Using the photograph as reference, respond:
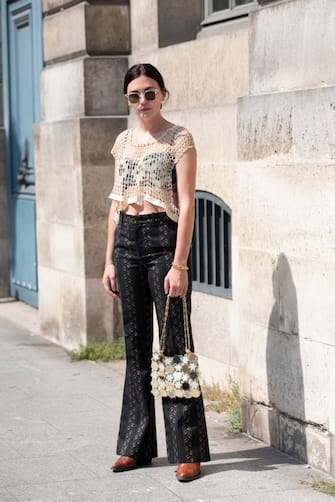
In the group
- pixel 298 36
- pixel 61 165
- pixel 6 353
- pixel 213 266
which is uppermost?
pixel 298 36

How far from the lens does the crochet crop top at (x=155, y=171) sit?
19.5 feet

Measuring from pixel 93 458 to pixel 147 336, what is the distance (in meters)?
0.77

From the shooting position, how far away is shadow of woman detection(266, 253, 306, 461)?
616cm

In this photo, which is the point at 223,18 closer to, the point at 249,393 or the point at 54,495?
the point at 249,393

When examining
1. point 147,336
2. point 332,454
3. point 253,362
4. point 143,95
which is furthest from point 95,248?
point 332,454

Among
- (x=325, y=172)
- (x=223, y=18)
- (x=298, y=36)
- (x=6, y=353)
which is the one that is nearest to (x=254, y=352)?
(x=325, y=172)

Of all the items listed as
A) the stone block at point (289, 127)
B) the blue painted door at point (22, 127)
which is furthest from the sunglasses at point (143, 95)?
the blue painted door at point (22, 127)

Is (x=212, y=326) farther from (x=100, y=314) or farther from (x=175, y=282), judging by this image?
(x=175, y=282)

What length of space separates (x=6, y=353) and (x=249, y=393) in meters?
3.58

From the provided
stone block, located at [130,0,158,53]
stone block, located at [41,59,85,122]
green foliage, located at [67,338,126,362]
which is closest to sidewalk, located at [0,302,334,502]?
green foliage, located at [67,338,126,362]

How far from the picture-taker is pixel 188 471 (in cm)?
594

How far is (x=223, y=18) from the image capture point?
8.31 meters

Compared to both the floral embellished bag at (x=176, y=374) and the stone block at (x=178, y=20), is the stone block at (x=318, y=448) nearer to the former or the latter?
the floral embellished bag at (x=176, y=374)

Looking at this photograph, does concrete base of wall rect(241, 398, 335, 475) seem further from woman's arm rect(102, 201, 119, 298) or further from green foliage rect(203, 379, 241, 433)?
woman's arm rect(102, 201, 119, 298)
